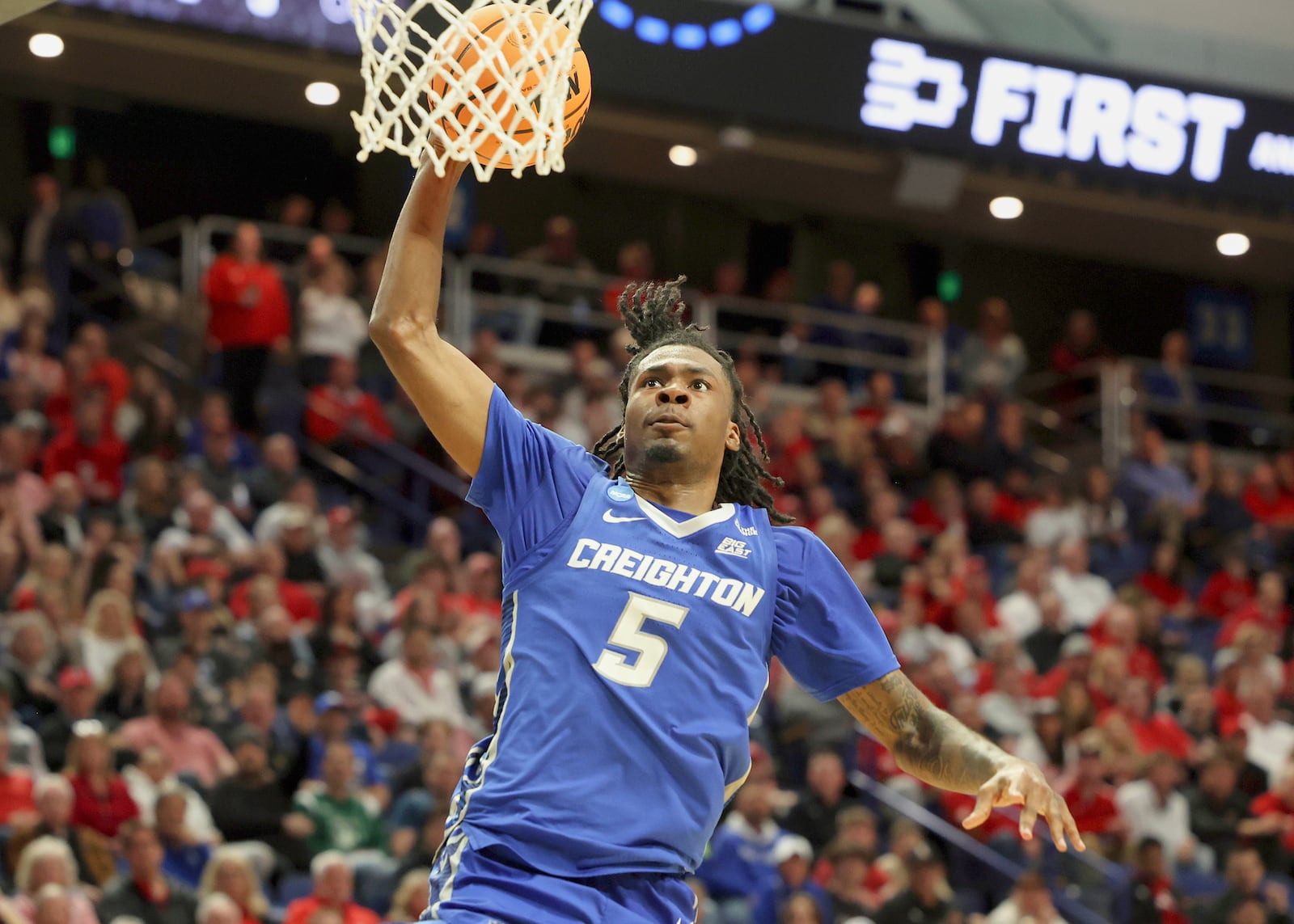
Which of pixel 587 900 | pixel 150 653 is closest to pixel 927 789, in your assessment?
pixel 150 653

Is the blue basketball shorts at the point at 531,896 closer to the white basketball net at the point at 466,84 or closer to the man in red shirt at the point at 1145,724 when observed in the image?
the white basketball net at the point at 466,84

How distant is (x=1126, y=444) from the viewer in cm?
1645

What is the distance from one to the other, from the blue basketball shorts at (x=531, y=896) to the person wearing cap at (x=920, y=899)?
6034mm

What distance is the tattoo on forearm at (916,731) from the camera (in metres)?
4.27

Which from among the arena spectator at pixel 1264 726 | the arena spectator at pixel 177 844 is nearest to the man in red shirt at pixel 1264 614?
the arena spectator at pixel 1264 726

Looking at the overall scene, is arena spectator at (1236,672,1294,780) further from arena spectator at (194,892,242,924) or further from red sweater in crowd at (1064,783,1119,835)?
arena spectator at (194,892,242,924)

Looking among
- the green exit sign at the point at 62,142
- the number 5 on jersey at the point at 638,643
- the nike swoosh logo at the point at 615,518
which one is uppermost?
the green exit sign at the point at 62,142

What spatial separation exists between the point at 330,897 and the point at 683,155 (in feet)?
30.4

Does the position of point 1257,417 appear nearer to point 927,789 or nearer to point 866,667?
point 927,789

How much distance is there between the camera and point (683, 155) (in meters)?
16.5

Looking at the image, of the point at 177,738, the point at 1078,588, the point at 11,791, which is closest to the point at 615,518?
the point at 11,791

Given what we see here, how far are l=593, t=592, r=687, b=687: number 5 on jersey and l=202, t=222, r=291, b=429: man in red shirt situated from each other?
901 centimetres

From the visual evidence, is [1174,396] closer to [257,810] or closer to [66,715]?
[257,810]

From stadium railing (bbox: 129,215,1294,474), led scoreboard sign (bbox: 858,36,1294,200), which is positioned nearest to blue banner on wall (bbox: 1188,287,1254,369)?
stadium railing (bbox: 129,215,1294,474)
